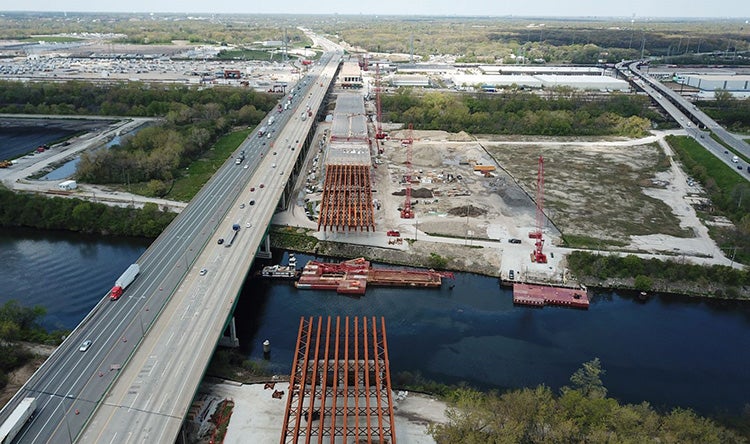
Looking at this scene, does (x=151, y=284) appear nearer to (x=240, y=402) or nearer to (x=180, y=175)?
(x=240, y=402)

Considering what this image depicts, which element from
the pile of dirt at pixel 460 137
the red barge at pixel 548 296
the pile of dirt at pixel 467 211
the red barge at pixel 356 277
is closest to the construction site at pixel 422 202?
the pile of dirt at pixel 467 211

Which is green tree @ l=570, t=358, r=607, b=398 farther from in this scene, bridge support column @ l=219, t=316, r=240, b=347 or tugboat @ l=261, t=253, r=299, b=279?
tugboat @ l=261, t=253, r=299, b=279

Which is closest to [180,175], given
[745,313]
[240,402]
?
[240,402]

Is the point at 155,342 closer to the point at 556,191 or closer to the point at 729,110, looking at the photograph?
the point at 556,191

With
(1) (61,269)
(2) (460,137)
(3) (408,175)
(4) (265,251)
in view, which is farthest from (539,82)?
(1) (61,269)

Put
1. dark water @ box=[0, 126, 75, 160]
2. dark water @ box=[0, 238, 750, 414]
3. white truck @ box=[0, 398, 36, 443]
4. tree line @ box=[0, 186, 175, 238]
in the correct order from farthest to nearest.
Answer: dark water @ box=[0, 126, 75, 160]
tree line @ box=[0, 186, 175, 238]
dark water @ box=[0, 238, 750, 414]
white truck @ box=[0, 398, 36, 443]

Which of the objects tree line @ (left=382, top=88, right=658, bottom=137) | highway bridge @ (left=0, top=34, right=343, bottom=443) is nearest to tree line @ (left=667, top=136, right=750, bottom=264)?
tree line @ (left=382, top=88, right=658, bottom=137)

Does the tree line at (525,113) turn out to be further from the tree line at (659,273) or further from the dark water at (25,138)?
the dark water at (25,138)
